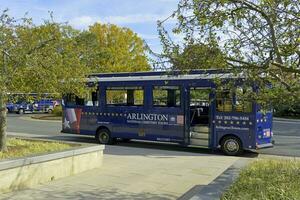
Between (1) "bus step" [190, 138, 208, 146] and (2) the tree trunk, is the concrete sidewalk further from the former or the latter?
(2) the tree trunk

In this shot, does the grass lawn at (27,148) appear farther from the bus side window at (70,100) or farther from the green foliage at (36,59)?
the bus side window at (70,100)

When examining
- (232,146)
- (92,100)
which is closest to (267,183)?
(232,146)

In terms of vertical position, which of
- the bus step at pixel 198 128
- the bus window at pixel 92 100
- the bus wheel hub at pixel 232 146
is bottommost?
the bus wheel hub at pixel 232 146

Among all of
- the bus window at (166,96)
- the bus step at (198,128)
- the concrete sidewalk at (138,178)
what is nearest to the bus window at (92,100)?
the bus window at (166,96)

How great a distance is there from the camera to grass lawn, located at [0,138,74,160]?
373 inches

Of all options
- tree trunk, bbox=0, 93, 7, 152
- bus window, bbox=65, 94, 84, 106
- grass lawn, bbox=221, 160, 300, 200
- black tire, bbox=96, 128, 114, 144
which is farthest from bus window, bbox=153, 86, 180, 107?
grass lawn, bbox=221, 160, 300, 200

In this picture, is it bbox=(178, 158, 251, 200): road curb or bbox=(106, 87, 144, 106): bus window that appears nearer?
bbox=(178, 158, 251, 200): road curb

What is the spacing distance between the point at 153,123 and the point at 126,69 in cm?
2177

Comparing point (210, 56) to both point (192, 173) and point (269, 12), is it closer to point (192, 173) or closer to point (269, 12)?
point (269, 12)

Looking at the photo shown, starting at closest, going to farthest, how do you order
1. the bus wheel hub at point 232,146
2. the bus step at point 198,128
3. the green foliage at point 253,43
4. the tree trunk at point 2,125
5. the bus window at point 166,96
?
the green foliage at point 253,43
the tree trunk at point 2,125
the bus wheel hub at point 232,146
the bus step at point 198,128
the bus window at point 166,96

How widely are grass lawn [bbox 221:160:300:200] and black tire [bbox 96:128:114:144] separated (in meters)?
9.11

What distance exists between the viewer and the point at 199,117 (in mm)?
15375

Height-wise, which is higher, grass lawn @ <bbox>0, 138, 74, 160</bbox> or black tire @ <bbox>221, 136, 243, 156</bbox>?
grass lawn @ <bbox>0, 138, 74, 160</bbox>

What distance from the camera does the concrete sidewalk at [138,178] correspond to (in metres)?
8.34
